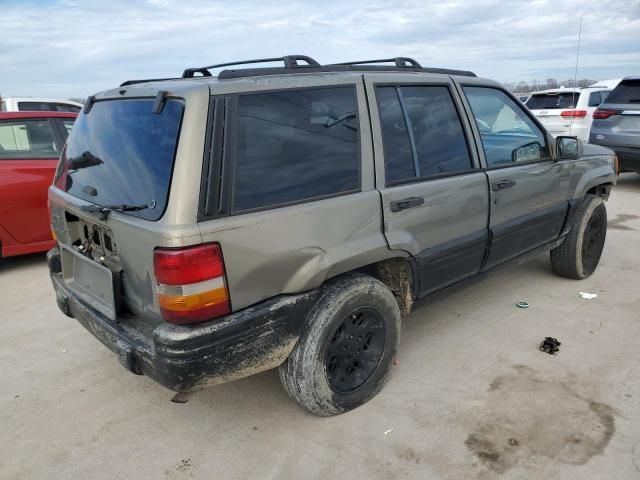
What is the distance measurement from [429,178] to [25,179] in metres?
4.06

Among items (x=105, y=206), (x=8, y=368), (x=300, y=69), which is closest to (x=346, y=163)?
(x=300, y=69)

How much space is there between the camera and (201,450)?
8.14ft

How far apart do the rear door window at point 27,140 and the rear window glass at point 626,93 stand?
839 centimetres

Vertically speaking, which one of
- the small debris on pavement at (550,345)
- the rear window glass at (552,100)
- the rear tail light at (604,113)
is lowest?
the small debris on pavement at (550,345)

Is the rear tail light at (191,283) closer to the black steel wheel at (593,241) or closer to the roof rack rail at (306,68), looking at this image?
the roof rack rail at (306,68)

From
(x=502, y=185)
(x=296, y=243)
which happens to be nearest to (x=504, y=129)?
(x=502, y=185)

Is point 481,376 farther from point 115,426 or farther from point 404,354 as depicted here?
point 115,426

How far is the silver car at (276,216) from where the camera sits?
2.08m

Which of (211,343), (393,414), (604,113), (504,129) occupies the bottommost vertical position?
(393,414)

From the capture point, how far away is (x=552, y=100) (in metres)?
11.1

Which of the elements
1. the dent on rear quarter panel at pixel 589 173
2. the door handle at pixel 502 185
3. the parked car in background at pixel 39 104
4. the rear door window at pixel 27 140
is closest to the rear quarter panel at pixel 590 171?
the dent on rear quarter panel at pixel 589 173

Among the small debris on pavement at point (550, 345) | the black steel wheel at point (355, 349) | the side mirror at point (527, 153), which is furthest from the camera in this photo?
the side mirror at point (527, 153)

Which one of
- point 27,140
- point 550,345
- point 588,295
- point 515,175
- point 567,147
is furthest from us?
point 27,140

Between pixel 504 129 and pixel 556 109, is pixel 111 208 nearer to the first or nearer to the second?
pixel 504 129
